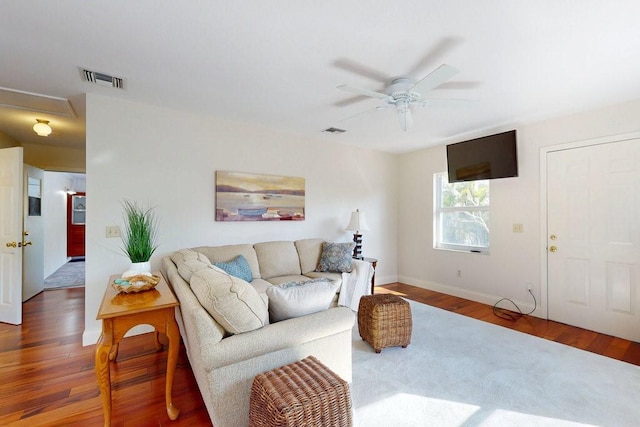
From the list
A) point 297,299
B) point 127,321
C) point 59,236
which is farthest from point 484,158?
point 59,236

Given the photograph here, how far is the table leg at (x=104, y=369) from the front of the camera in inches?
61.0

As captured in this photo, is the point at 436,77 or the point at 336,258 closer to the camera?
the point at 436,77

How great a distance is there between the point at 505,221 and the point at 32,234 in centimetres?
Result: 681

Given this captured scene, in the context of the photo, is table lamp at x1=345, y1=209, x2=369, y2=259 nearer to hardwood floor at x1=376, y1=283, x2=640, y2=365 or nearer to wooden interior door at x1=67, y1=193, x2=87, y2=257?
hardwood floor at x1=376, y1=283, x2=640, y2=365

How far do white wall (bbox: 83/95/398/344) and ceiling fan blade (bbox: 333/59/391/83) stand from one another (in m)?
1.91

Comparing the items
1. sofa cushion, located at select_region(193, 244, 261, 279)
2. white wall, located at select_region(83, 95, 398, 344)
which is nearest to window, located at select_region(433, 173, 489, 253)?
white wall, located at select_region(83, 95, 398, 344)

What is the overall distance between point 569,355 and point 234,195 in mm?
3841

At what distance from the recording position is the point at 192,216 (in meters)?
3.40

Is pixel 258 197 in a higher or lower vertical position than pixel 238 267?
higher

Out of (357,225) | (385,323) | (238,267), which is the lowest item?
(385,323)

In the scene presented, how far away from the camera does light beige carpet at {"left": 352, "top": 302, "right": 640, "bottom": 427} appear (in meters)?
1.78

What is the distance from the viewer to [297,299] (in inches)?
67.1

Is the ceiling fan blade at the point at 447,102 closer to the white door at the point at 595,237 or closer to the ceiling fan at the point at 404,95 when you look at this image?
the ceiling fan at the point at 404,95

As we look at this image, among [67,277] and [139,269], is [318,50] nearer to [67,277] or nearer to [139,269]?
[139,269]
